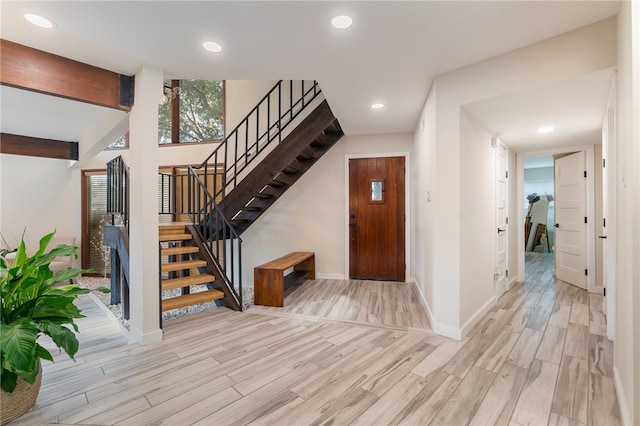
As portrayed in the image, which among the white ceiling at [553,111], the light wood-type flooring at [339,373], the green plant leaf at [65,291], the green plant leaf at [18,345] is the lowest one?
the light wood-type flooring at [339,373]

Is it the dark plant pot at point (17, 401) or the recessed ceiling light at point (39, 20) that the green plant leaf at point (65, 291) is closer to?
the dark plant pot at point (17, 401)

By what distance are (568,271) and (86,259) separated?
8911 mm

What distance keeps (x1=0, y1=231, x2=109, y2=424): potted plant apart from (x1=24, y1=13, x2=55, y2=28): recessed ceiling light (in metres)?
1.54

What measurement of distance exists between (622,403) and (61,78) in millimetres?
4676

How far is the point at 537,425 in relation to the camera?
62.1 inches

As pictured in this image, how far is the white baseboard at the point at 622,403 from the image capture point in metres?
1.51

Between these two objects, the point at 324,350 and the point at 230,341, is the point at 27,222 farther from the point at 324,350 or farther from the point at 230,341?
the point at 324,350

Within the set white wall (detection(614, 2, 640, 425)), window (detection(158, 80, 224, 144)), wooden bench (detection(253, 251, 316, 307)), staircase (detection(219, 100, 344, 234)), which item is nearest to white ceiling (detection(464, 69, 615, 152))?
white wall (detection(614, 2, 640, 425))

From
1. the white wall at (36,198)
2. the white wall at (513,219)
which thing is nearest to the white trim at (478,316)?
the white wall at (513,219)

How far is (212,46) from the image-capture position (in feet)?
7.45

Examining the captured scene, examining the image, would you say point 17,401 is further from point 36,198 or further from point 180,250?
point 36,198

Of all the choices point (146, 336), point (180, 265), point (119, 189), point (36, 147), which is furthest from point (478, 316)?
point (36, 147)

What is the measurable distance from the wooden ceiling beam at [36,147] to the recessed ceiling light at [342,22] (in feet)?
17.5

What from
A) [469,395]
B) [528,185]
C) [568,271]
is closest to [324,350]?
[469,395]
